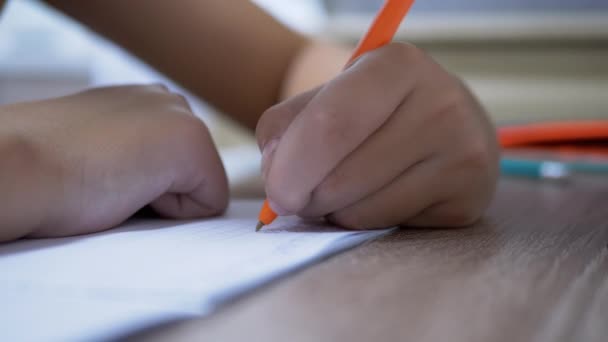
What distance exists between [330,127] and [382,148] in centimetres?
4

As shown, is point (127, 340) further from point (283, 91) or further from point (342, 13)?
point (342, 13)

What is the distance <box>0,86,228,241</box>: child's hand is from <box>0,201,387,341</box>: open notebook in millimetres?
13

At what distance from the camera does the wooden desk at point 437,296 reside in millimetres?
164

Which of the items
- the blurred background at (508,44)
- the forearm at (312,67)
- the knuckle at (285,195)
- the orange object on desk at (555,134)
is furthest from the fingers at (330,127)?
the blurred background at (508,44)

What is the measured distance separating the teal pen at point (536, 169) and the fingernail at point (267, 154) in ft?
1.39

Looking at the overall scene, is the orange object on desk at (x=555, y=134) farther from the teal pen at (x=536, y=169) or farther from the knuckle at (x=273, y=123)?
the knuckle at (x=273, y=123)

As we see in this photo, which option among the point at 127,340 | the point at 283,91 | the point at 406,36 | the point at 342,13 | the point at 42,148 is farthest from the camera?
the point at 342,13

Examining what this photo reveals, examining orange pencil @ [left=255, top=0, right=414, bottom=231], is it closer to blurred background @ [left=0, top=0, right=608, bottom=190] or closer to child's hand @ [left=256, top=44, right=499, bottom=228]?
child's hand @ [left=256, top=44, right=499, bottom=228]

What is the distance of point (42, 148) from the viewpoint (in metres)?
0.30

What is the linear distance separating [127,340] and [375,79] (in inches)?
7.3

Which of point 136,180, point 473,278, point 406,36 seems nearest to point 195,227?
point 136,180

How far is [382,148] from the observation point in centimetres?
32

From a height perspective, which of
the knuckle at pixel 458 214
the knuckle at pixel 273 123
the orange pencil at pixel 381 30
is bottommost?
the knuckle at pixel 458 214

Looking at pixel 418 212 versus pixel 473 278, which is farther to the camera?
pixel 418 212
